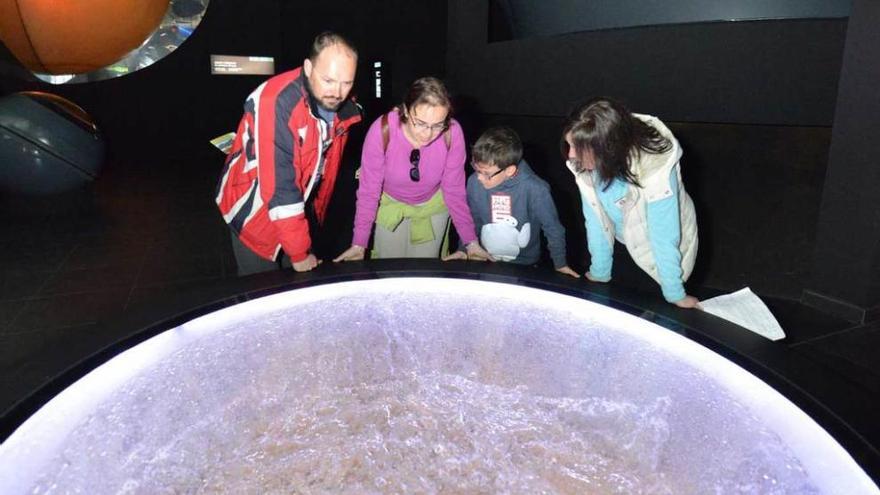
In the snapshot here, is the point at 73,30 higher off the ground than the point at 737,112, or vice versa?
the point at 73,30

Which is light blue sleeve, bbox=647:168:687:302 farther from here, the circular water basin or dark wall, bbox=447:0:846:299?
dark wall, bbox=447:0:846:299

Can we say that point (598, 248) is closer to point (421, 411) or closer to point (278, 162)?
point (421, 411)

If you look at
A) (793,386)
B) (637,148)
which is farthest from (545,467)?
(637,148)

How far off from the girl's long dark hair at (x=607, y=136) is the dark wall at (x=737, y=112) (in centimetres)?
201

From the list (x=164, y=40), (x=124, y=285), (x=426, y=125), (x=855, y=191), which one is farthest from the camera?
(x=164, y=40)

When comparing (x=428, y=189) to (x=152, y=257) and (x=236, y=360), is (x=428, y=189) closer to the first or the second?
(x=236, y=360)

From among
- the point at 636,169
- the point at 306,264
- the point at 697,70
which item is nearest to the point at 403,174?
the point at 306,264

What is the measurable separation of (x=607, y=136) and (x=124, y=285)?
3.38 metres

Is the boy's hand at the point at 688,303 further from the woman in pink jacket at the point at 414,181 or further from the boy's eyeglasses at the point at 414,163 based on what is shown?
the boy's eyeglasses at the point at 414,163

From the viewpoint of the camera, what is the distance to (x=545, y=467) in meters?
1.36

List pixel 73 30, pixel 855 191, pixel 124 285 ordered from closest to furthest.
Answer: pixel 855 191 → pixel 124 285 → pixel 73 30

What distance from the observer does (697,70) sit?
3623 mm

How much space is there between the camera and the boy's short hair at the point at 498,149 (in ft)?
8.46

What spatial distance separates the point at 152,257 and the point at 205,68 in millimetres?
6050
